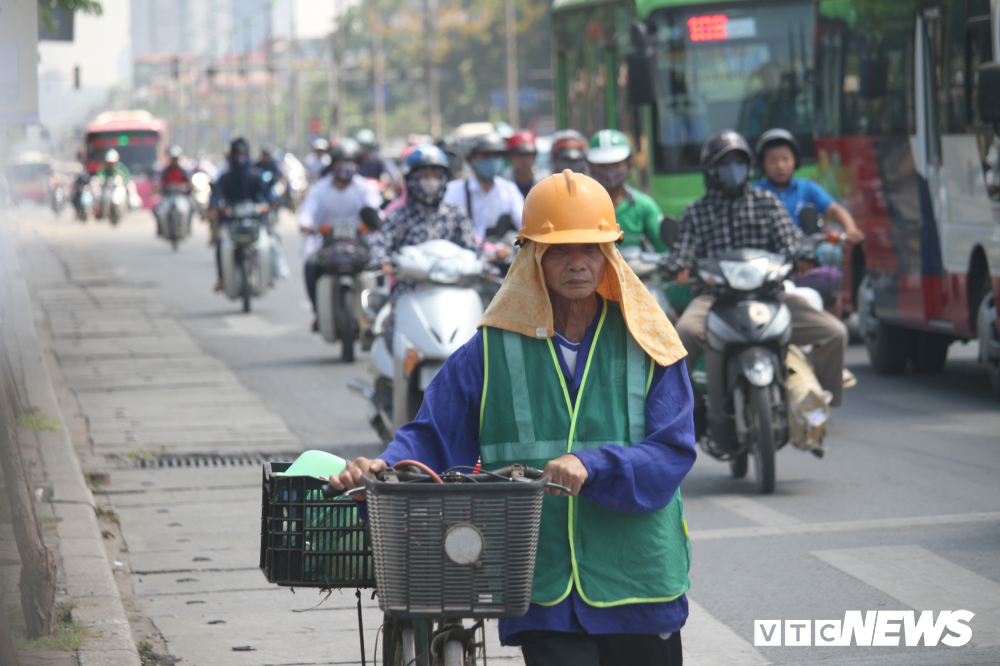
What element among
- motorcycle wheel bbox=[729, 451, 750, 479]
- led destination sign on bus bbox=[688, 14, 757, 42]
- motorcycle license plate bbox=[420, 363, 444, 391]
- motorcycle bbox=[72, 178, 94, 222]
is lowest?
motorcycle wheel bbox=[729, 451, 750, 479]

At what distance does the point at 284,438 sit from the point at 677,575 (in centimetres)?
671

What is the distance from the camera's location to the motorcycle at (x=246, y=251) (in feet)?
57.6

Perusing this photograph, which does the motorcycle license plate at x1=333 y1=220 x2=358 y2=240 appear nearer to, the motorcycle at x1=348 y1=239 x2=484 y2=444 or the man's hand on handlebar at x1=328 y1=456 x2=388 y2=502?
the motorcycle at x1=348 y1=239 x2=484 y2=444

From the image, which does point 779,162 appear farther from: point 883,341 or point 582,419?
point 582,419

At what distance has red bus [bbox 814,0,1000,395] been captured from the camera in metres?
10.4

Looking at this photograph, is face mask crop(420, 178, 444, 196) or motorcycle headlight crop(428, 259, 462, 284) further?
face mask crop(420, 178, 444, 196)

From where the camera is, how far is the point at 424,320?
841 centimetres

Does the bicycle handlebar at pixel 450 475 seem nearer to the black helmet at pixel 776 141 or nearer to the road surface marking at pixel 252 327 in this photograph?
the black helmet at pixel 776 141

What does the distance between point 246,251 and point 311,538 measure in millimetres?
14715

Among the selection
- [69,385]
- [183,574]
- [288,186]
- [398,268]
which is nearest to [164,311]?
[69,385]

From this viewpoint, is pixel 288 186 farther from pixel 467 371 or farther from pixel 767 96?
pixel 467 371

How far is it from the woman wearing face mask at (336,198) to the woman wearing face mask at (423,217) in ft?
15.7

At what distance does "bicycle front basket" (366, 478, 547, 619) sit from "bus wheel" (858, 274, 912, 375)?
9.80m

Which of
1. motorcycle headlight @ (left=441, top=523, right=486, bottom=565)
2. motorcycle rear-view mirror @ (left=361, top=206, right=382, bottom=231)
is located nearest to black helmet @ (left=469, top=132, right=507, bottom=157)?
motorcycle rear-view mirror @ (left=361, top=206, right=382, bottom=231)
